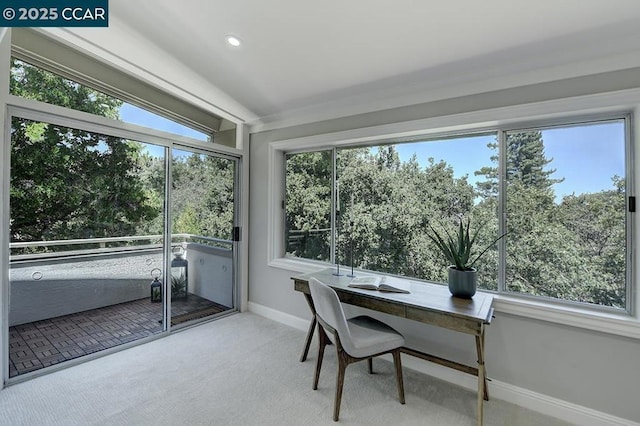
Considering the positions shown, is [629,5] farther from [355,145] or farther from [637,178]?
[355,145]

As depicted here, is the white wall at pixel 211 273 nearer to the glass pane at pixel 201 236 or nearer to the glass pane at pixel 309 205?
the glass pane at pixel 201 236

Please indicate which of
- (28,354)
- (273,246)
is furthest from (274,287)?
(28,354)

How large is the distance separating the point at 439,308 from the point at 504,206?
1.03 meters

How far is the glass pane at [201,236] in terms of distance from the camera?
9.91ft

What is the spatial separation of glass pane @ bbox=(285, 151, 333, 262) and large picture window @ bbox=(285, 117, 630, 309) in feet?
0.19

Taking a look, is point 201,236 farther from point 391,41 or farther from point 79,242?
point 391,41

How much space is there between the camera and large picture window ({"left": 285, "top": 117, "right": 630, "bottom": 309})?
1.82m

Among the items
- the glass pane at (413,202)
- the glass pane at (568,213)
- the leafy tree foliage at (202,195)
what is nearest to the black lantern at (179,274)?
the leafy tree foliage at (202,195)

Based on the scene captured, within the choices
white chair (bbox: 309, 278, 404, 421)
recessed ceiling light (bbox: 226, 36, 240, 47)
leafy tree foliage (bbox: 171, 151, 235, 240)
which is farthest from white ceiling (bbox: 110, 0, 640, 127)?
white chair (bbox: 309, 278, 404, 421)

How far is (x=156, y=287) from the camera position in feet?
9.43

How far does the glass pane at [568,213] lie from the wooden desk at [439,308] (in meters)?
0.47

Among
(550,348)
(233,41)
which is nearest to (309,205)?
(233,41)

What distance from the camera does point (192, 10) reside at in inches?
75.9

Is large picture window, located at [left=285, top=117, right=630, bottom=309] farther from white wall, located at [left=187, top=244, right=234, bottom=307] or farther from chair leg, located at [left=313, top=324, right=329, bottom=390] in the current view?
white wall, located at [left=187, top=244, right=234, bottom=307]
